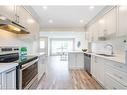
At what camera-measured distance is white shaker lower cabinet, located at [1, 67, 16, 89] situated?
1.60 m

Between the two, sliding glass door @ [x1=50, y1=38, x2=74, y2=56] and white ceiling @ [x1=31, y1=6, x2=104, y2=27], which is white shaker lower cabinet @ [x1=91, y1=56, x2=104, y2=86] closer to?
white ceiling @ [x1=31, y1=6, x2=104, y2=27]

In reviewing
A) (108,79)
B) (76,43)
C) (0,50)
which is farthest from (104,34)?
(76,43)

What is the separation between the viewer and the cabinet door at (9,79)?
5.32 feet

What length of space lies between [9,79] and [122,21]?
8.55 feet

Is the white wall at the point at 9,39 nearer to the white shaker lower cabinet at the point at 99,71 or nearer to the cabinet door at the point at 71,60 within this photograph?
the white shaker lower cabinet at the point at 99,71

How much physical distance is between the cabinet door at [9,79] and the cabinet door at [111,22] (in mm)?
2658

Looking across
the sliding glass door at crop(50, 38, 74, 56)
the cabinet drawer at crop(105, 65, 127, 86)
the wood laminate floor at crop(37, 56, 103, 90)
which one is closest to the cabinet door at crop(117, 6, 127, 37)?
the cabinet drawer at crop(105, 65, 127, 86)

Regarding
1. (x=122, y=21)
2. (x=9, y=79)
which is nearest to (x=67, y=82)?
(x=122, y=21)

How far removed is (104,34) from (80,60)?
8.78 ft

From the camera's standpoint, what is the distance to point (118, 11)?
3195mm

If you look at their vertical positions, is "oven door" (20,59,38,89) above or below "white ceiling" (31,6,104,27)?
below

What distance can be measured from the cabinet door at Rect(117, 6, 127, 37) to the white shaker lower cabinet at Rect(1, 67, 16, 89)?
7.65ft

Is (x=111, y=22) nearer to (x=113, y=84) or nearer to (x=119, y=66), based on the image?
(x=119, y=66)

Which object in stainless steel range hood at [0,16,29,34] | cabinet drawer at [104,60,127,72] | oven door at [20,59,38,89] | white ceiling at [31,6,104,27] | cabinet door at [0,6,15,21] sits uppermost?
white ceiling at [31,6,104,27]
